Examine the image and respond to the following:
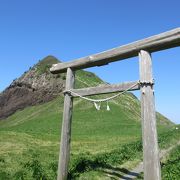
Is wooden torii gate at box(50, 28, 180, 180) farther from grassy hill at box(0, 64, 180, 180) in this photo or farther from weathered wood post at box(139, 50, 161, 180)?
grassy hill at box(0, 64, 180, 180)

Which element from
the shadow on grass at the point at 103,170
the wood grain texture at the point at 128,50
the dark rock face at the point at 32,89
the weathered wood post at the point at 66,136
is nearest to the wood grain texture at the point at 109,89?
the weathered wood post at the point at 66,136

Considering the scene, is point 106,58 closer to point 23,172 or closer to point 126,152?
point 23,172

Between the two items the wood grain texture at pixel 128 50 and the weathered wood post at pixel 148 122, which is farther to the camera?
the wood grain texture at pixel 128 50

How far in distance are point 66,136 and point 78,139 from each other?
63.7 feet

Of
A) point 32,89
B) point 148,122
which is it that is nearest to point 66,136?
point 148,122

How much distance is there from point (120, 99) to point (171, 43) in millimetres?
55334

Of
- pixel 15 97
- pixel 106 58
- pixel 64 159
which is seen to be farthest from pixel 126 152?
pixel 15 97

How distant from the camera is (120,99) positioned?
64625 millimetres

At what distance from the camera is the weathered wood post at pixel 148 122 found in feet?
30.5

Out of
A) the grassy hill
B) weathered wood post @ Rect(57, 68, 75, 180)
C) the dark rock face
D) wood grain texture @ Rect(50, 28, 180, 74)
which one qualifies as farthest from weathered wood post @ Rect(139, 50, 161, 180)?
the dark rock face

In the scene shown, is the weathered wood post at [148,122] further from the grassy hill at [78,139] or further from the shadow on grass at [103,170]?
the shadow on grass at [103,170]

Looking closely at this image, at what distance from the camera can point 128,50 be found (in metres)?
10.4

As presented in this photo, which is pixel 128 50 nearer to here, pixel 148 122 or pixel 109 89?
pixel 109 89

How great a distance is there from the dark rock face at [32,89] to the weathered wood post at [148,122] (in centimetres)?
5484
